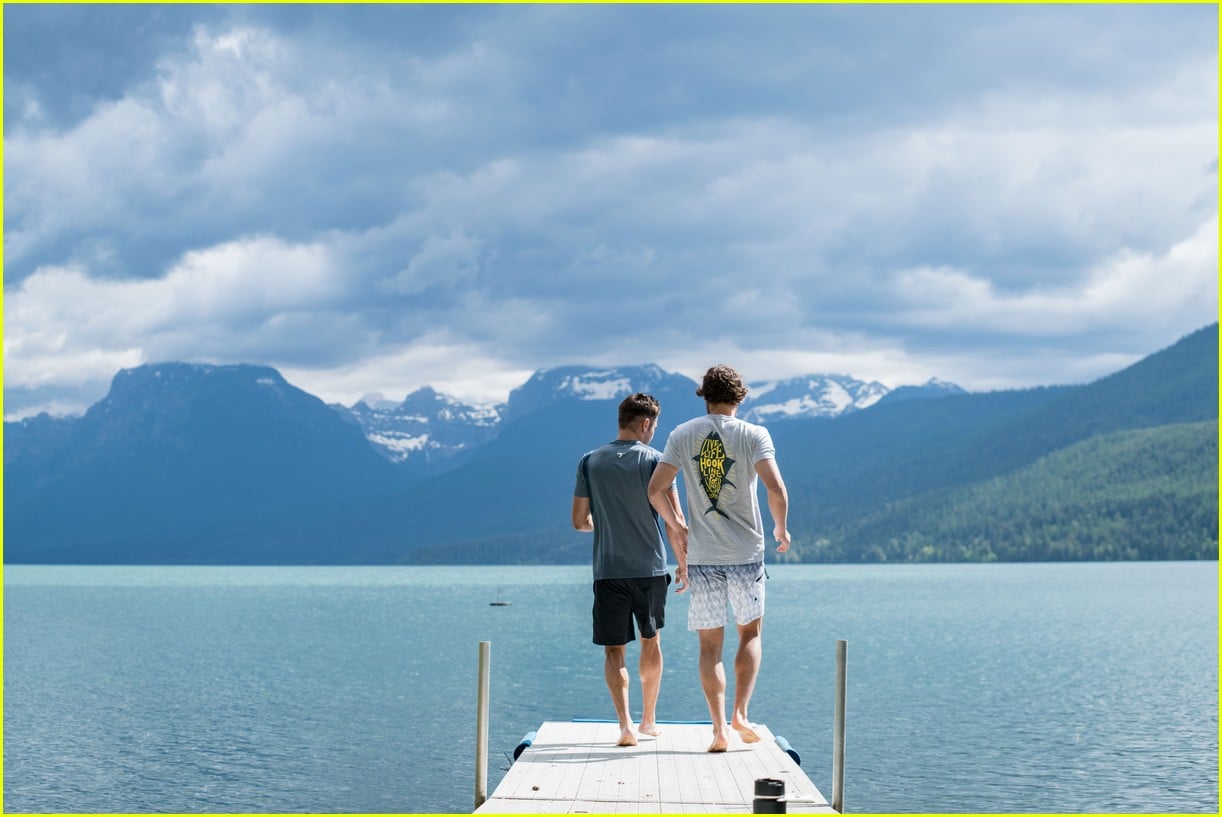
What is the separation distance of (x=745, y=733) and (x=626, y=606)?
5.38ft

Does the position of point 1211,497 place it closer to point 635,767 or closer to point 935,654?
point 935,654

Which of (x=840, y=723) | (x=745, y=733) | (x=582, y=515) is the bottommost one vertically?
(x=745, y=733)

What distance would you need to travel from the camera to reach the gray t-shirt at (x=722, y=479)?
9.65 metres

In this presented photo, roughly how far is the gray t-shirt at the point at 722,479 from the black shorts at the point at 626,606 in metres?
0.55

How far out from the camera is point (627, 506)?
1007cm

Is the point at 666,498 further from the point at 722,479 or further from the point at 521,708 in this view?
the point at 521,708

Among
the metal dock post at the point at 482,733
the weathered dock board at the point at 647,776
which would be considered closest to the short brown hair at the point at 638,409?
the metal dock post at the point at 482,733

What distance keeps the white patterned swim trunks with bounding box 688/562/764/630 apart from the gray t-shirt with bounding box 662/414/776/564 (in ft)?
0.26

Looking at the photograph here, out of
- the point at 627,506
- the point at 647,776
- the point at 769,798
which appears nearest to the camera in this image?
the point at 769,798

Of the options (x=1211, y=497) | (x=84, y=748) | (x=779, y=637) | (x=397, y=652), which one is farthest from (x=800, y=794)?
(x=1211, y=497)

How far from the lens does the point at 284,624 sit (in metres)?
69.8

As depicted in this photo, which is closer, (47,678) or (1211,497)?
(47,678)

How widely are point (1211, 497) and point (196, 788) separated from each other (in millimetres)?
202491

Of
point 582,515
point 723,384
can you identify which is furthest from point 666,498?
point 723,384
